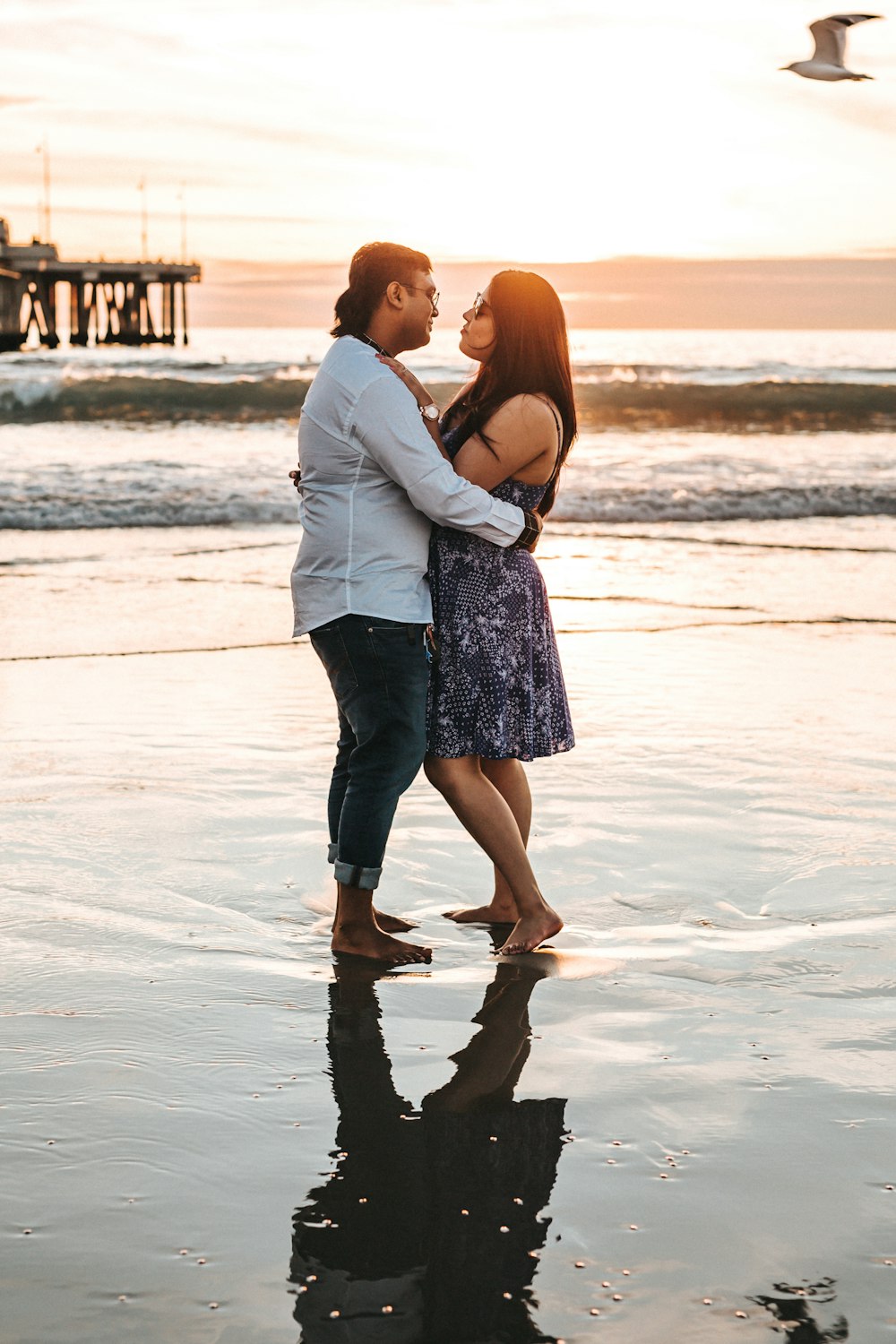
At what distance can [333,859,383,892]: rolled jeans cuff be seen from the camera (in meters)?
3.29

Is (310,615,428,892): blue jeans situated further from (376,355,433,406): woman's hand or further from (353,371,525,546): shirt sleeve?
(376,355,433,406): woman's hand

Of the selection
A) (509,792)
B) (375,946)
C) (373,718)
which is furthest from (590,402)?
(375,946)

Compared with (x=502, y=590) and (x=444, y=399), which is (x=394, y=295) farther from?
(x=444, y=399)

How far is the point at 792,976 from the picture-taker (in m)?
3.13

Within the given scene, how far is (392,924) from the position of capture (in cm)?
352

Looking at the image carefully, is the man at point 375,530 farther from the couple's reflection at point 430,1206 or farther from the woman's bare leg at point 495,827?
the couple's reflection at point 430,1206

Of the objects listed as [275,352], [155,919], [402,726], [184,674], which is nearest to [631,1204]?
[402,726]

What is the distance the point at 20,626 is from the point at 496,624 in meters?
4.45

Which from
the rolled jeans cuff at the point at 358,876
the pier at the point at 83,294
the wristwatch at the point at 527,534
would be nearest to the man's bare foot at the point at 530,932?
the rolled jeans cuff at the point at 358,876

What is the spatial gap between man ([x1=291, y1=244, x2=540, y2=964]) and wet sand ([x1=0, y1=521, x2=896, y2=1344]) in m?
0.39

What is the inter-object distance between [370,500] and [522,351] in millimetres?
479

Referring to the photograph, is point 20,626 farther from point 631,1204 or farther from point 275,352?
point 275,352

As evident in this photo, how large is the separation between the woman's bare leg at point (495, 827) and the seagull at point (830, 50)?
3350 mm

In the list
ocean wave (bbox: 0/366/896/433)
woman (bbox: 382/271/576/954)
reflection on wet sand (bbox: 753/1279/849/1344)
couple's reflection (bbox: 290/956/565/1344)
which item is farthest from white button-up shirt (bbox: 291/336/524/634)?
ocean wave (bbox: 0/366/896/433)
